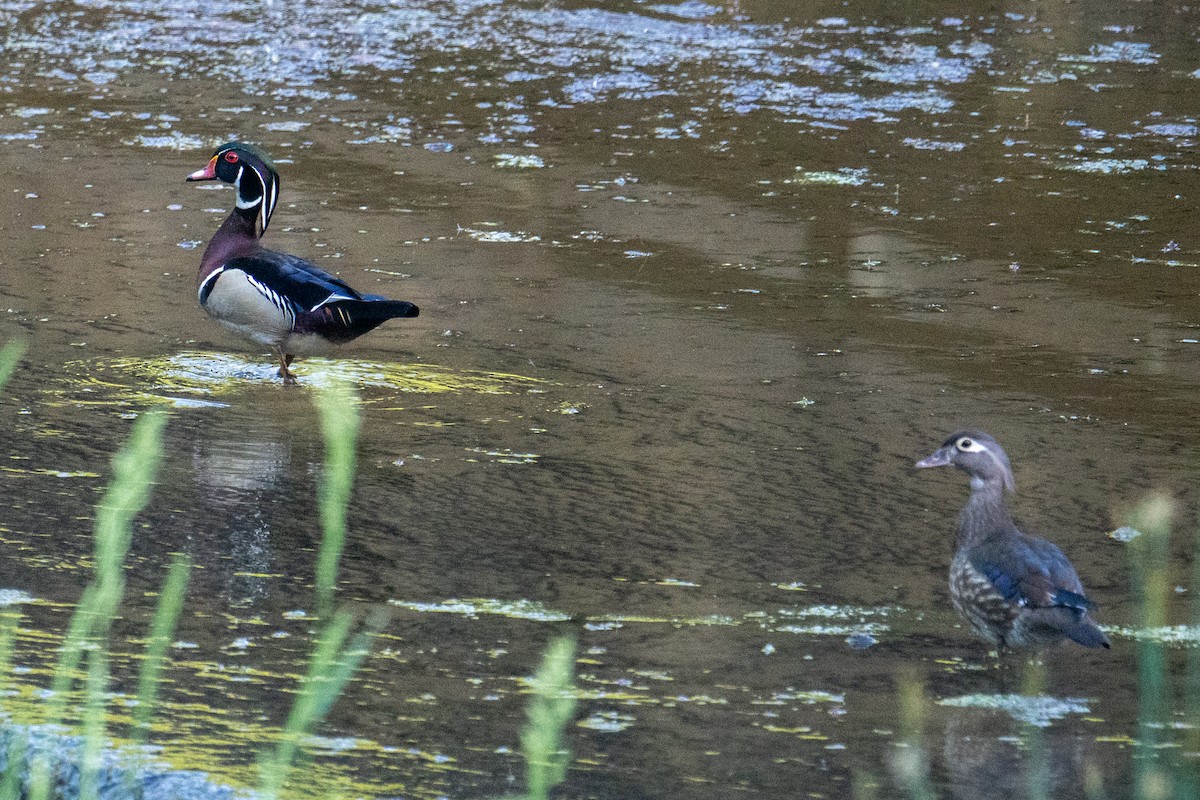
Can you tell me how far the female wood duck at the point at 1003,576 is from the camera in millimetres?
4473

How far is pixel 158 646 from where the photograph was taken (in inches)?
119

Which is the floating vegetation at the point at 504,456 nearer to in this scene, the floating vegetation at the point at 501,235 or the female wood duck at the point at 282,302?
the female wood duck at the point at 282,302

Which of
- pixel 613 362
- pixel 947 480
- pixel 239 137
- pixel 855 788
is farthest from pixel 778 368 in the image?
pixel 239 137

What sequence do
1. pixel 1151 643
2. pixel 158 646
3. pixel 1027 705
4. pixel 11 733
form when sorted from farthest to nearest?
1. pixel 1027 705
2. pixel 11 733
3. pixel 1151 643
4. pixel 158 646

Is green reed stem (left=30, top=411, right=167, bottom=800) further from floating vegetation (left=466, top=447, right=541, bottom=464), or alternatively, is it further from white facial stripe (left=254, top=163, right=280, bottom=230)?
white facial stripe (left=254, top=163, right=280, bottom=230)

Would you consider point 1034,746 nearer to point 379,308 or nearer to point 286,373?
point 379,308

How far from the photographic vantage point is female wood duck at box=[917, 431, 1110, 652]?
14.7 feet

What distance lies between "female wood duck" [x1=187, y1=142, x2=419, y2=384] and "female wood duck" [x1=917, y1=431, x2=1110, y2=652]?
8.98 feet

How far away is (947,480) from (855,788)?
242 centimetres

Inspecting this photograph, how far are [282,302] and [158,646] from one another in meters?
4.40

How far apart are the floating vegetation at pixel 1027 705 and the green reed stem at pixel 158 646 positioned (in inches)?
71.0

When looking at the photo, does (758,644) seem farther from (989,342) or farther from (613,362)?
(989,342)

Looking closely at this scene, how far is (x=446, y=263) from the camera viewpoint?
9031 mm

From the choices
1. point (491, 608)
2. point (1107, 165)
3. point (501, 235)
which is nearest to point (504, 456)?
point (491, 608)
